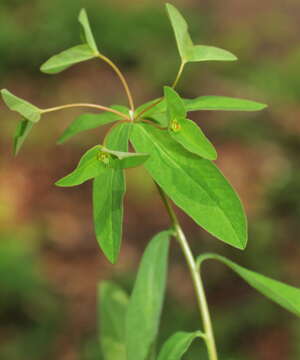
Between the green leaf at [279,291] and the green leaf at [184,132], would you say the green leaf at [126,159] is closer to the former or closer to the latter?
the green leaf at [184,132]

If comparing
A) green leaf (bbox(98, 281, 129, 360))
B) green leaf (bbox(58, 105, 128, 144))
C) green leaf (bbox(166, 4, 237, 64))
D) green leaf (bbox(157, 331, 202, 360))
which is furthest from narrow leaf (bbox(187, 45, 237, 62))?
green leaf (bbox(98, 281, 129, 360))

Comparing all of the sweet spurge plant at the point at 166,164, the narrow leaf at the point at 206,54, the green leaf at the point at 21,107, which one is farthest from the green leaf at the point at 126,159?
the narrow leaf at the point at 206,54

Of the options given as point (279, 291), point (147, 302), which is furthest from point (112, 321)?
point (279, 291)

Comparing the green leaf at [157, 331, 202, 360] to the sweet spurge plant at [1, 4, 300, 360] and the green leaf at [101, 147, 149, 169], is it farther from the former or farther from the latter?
the green leaf at [101, 147, 149, 169]

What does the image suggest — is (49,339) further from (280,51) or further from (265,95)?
(280,51)

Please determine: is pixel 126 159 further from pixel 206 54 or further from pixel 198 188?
pixel 206 54

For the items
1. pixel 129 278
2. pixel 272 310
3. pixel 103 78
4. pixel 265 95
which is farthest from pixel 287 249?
pixel 103 78
